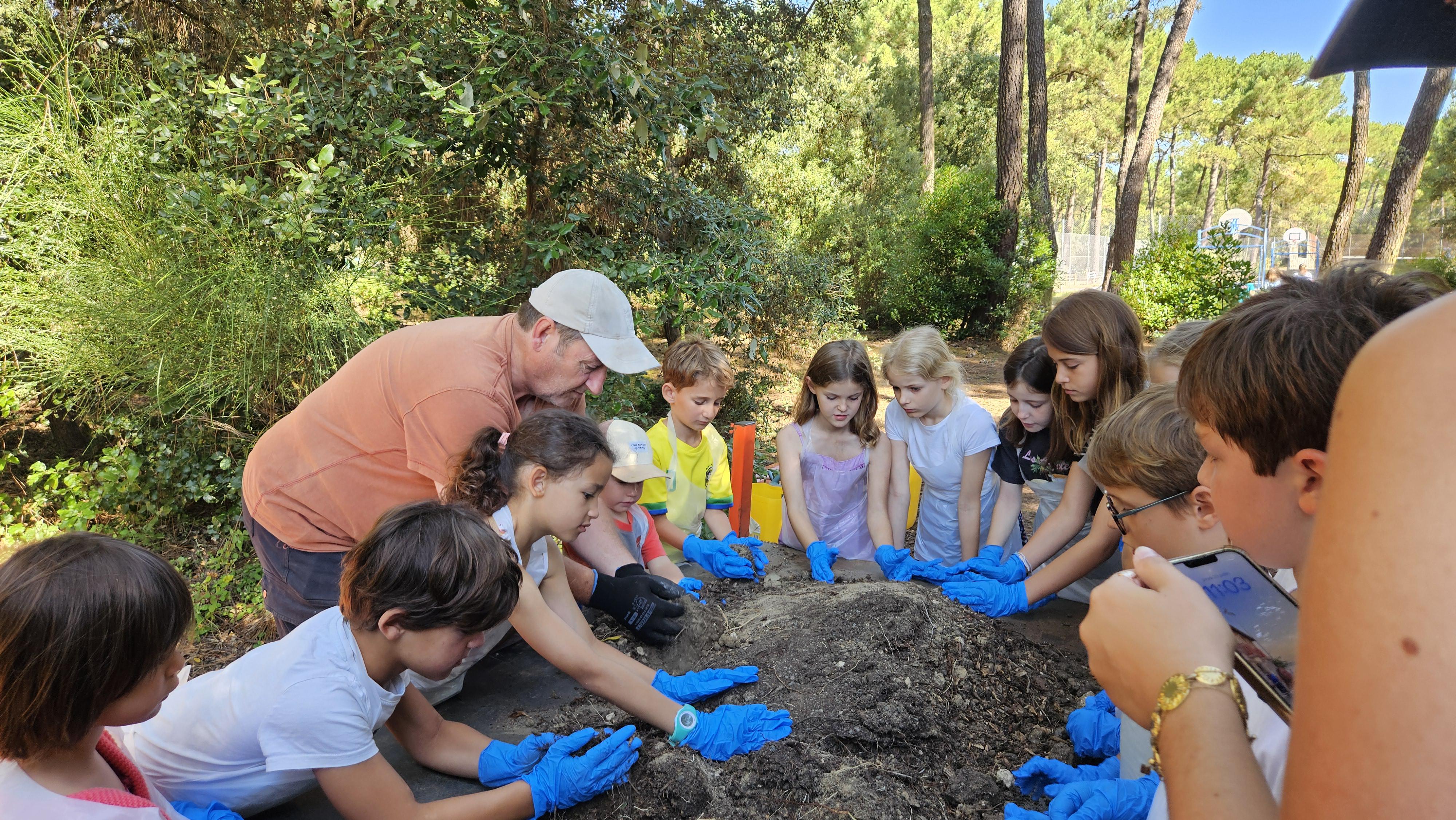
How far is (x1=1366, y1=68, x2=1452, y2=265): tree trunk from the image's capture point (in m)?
9.09

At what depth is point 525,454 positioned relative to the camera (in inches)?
88.5

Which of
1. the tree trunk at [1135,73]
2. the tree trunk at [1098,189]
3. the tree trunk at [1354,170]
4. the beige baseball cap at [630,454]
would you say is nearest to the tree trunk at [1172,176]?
the tree trunk at [1098,189]

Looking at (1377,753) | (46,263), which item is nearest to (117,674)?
(1377,753)

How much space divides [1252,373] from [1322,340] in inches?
3.4

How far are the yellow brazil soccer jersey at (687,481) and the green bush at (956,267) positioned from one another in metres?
9.28

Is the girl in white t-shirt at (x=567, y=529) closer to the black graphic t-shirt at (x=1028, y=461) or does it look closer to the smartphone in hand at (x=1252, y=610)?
the smartphone in hand at (x=1252, y=610)

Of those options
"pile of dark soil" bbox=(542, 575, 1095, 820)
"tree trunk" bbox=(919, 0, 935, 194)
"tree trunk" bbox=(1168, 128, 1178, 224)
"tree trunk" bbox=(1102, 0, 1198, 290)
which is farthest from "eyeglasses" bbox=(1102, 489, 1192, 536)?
"tree trunk" bbox=(1168, 128, 1178, 224)

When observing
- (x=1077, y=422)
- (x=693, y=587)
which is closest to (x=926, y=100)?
(x=1077, y=422)

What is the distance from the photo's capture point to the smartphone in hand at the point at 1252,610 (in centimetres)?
92

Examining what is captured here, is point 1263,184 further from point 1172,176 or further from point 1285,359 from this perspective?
point 1285,359

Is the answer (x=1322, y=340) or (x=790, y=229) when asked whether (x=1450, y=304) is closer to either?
(x=1322, y=340)

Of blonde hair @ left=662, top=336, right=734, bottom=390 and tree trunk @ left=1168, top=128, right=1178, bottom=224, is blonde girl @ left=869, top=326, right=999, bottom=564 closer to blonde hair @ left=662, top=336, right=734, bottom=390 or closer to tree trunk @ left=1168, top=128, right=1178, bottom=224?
blonde hair @ left=662, top=336, right=734, bottom=390

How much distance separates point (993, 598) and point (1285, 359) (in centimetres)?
215

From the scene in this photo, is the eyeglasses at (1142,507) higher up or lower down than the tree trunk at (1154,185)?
higher up
